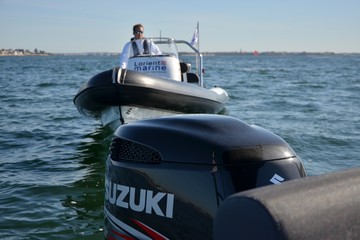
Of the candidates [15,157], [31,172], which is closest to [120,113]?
[31,172]

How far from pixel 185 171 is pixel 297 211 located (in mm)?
685

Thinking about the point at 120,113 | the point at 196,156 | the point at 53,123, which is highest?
the point at 196,156

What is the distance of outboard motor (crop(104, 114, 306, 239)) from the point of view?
5.30 feet

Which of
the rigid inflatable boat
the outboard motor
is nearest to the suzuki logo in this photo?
the outboard motor

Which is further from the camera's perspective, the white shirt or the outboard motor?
the white shirt

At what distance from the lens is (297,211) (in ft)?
3.39

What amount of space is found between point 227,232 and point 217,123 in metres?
0.81

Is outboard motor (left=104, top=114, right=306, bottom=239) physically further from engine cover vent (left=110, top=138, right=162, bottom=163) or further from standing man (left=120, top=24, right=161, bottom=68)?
standing man (left=120, top=24, right=161, bottom=68)

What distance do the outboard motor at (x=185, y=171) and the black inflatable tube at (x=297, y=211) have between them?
450 millimetres

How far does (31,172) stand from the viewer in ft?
16.3

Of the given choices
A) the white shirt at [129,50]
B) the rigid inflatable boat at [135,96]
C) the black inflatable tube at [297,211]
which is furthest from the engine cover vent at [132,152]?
the white shirt at [129,50]

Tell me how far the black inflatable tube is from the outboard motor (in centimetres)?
45

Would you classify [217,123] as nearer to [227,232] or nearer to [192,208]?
[192,208]

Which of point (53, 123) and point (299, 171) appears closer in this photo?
point (299, 171)
